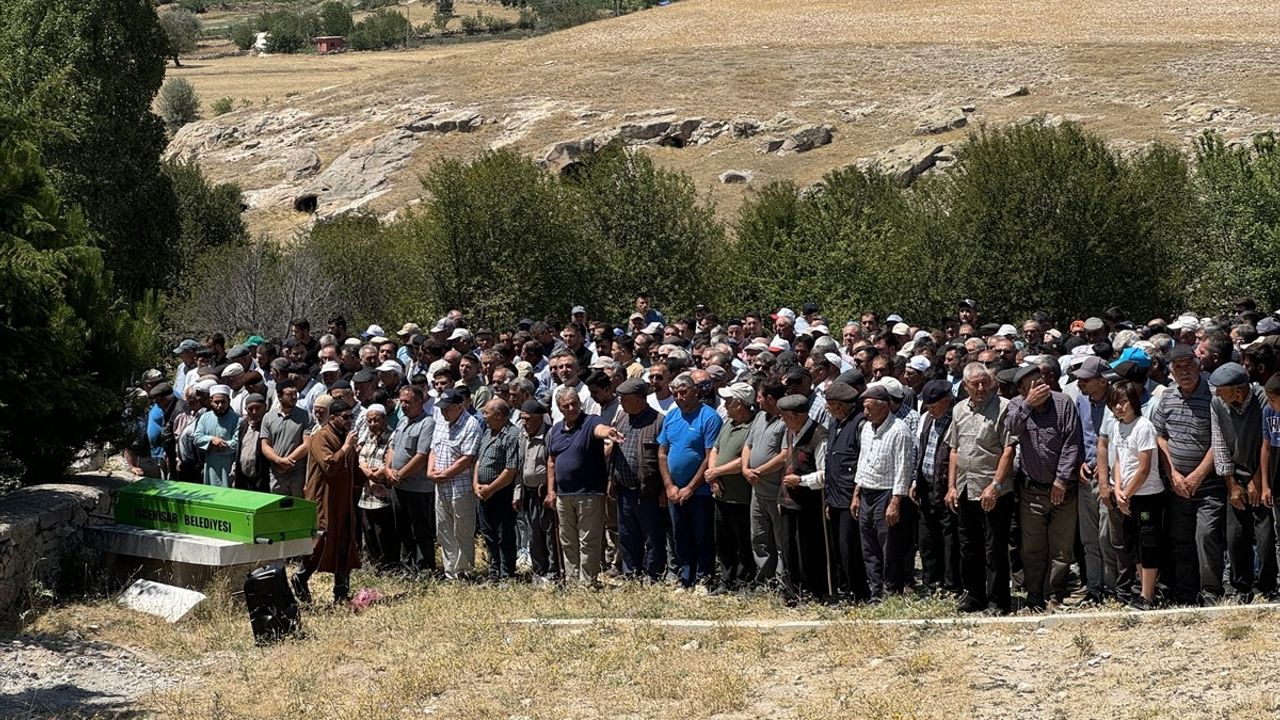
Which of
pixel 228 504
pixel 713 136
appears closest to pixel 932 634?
pixel 228 504

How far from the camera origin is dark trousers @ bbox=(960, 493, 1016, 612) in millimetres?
10250

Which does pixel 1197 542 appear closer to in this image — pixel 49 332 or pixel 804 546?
pixel 804 546

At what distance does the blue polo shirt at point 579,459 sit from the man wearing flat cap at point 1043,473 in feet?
11.8

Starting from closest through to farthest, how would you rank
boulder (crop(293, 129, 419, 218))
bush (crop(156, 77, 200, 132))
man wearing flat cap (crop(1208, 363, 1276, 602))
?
man wearing flat cap (crop(1208, 363, 1276, 602))
boulder (crop(293, 129, 419, 218))
bush (crop(156, 77, 200, 132))

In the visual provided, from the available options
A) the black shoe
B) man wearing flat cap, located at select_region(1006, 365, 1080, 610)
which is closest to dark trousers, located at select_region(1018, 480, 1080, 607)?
man wearing flat cap, located at select_region(1006, 365, 1080, 610)

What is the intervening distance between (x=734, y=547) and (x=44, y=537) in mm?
5947

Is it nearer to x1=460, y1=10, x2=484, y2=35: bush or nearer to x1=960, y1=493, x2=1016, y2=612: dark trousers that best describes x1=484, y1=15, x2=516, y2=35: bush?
x1=460, y1=10, x2=484, y2=35: bush

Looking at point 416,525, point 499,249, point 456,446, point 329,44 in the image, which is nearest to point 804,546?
point 456,446

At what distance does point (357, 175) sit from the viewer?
62562 mm

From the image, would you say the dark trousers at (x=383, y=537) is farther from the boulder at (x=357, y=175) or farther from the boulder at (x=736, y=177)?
the boulder at (x=357, y=175)

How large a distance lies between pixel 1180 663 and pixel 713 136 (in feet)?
177

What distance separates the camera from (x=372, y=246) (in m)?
40.9

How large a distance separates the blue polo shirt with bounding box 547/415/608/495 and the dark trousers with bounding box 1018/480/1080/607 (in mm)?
3593

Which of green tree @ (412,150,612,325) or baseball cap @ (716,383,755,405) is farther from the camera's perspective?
green tree @ (412,150,612,325)
